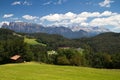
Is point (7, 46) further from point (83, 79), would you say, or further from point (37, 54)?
point (83, 79)

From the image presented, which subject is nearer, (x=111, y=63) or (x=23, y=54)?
(x=23, y=54)

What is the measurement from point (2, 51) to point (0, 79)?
78640 millimetres

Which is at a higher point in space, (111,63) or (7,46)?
(7,46)

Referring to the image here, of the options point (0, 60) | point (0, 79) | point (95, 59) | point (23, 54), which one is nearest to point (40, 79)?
point (0, 79)

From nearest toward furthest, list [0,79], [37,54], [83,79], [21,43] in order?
1. [0,79]
2. [83,79]
3. [21,43]
4. [37,54]

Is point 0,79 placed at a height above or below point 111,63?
above

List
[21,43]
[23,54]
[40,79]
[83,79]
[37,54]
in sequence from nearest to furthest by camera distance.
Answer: [40,79], [83,79], [23,54], [21,43], [37,54]

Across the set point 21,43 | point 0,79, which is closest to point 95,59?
point 21,43

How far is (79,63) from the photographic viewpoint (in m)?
114

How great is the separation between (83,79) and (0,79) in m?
15.5

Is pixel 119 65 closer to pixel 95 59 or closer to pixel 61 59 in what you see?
pixel 61 59

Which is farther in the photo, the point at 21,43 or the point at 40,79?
the point at 21,43

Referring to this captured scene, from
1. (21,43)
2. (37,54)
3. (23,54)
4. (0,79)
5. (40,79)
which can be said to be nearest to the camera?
(0,79)

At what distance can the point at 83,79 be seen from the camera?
44188mm
